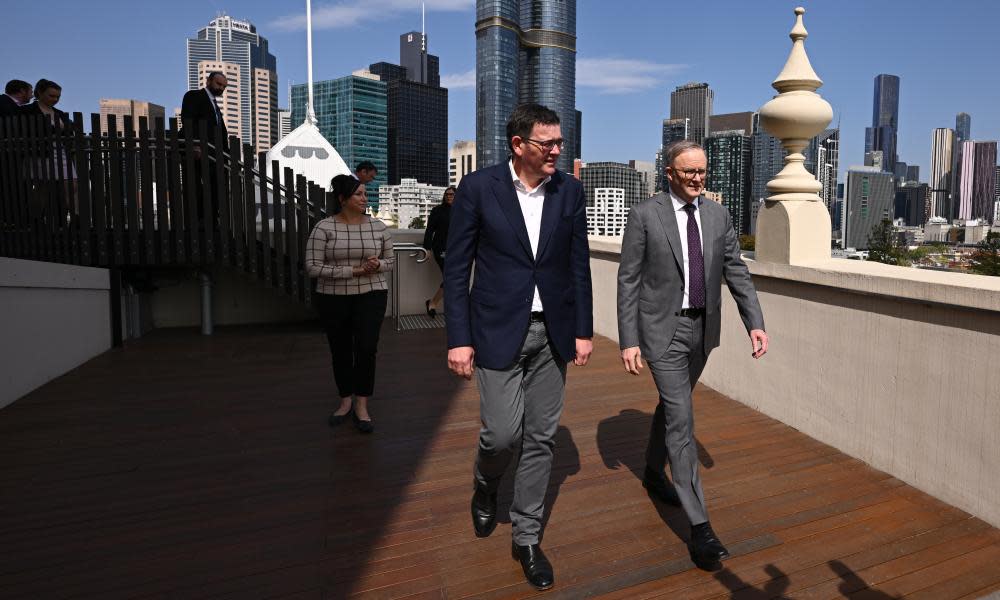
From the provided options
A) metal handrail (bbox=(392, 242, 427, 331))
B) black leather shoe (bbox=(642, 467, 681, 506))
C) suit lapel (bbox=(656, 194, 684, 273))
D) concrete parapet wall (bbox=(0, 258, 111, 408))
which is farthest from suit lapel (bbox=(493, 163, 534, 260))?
metal handrail (bbox=(392, 242, 427, 331))

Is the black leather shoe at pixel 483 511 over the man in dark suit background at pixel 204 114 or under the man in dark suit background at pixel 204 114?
under

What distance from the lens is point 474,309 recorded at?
260 cm

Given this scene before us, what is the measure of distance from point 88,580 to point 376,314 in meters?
2.20

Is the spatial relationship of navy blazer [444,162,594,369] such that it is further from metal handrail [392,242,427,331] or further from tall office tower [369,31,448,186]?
tall office tower [369,31,448,186]

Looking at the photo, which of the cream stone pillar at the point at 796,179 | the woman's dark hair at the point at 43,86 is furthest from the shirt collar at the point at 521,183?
the woman's dark hair at the point at 43,86

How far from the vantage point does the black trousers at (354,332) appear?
4293 mm

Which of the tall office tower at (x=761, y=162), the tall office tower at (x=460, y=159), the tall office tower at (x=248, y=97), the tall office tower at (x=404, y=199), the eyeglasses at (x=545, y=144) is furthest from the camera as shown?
the tall office tower at (x=460, y=159)

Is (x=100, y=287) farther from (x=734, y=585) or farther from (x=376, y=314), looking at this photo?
(x=734, y=585)

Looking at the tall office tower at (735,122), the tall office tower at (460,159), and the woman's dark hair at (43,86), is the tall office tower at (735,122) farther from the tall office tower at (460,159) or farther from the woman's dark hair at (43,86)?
the woman's dark hair at (43,86)

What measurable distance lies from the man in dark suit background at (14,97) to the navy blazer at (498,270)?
271 inches

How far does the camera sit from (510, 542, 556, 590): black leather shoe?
2.48m

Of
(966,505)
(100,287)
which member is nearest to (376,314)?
(966,505)

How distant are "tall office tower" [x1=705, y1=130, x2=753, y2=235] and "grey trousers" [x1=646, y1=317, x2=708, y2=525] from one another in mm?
135351

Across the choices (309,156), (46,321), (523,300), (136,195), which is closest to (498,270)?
(523,300)
